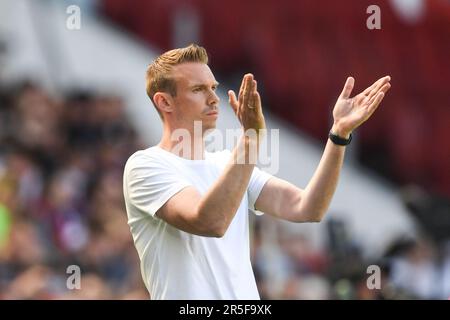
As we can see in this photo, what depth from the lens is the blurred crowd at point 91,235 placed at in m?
8.22

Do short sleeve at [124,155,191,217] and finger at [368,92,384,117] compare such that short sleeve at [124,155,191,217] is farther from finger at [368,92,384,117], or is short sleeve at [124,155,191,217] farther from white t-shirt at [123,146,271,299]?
finger at [368,92,384,117]

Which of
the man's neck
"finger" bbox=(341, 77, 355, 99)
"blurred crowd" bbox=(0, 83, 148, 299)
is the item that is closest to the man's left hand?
"finger" bbox=(341, 77, 355, 99)

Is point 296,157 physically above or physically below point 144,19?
below

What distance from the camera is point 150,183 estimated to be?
5234 millimetres

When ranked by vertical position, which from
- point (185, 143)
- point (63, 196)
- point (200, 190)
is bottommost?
point (63, 196)

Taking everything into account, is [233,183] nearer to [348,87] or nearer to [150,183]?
[150,183]

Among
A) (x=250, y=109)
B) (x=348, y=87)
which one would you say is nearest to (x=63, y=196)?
(x=348, y=87)

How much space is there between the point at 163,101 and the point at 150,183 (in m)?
0.34

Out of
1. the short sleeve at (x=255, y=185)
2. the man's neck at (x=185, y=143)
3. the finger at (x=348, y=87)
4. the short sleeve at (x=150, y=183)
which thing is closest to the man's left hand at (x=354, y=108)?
the finger at (x=348, y=87)

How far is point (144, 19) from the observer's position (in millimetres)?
13539

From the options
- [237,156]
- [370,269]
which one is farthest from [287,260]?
[237,156]

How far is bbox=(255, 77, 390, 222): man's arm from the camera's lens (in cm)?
522
